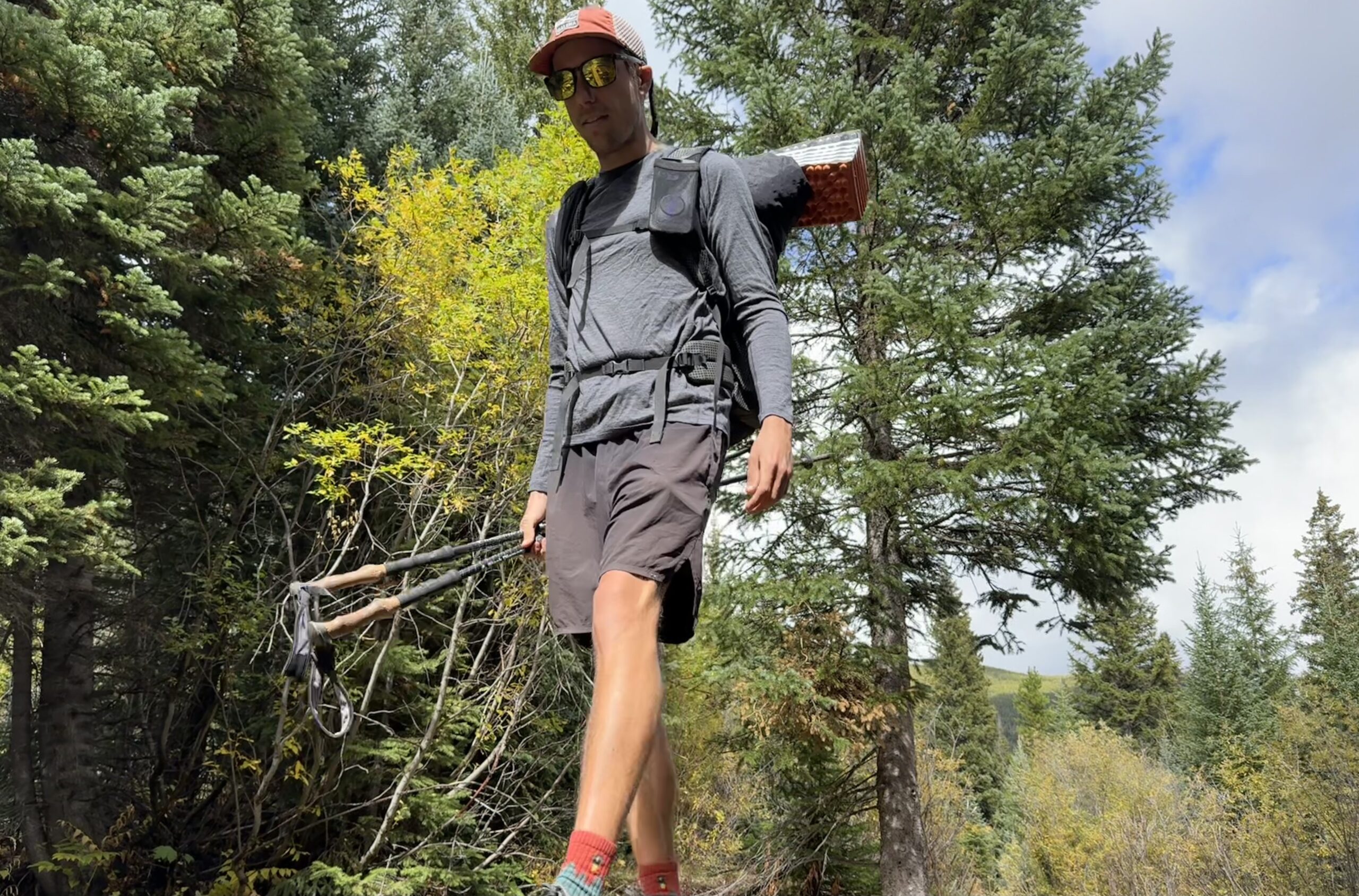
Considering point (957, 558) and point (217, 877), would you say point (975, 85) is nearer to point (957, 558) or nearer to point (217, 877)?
point (957, 558)

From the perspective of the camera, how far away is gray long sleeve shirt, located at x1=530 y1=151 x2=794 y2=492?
1566mm

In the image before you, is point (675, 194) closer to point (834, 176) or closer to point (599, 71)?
point (599, 71)

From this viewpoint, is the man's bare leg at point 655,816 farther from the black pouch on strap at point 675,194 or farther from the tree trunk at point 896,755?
the tree trunk at point 896,755

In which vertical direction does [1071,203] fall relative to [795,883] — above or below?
above

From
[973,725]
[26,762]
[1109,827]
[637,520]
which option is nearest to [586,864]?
[637,520]

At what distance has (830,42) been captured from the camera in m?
9.42

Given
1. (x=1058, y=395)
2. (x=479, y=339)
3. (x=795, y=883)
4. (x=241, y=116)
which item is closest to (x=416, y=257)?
(x=479, y=339)

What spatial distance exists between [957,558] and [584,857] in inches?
363

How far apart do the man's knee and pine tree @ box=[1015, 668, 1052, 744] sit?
44191 millimetres

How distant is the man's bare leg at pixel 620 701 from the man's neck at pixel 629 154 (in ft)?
2.98

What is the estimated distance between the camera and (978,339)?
25.8ft

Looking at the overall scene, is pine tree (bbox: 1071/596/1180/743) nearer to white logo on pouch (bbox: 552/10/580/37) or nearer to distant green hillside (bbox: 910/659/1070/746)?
distant green hillside (bbox: 910/659/1070/746)

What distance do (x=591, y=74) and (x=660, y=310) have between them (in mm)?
477

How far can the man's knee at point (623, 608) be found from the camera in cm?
135
